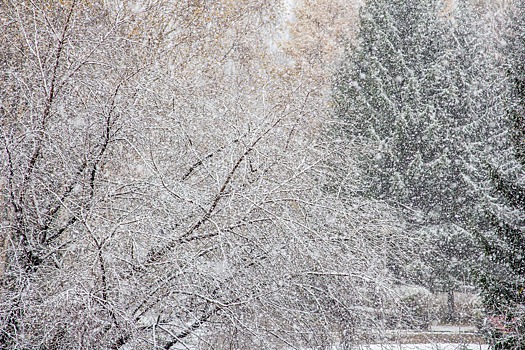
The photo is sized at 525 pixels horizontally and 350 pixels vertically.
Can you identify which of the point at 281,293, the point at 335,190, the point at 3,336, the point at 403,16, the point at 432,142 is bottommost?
the point at 3,336

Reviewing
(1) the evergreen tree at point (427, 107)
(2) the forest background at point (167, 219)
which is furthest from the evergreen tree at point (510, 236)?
(1) the evergreen tree at point (427, 107)

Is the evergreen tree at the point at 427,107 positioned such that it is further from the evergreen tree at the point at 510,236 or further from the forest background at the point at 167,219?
the forest background at the point at 167,219

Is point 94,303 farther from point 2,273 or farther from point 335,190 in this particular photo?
point 335,190

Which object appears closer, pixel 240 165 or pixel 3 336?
pixel 3 336

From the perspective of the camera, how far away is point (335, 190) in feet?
18.1

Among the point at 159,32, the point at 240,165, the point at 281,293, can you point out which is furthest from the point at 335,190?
the point at 159,32

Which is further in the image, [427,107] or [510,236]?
[427,107]

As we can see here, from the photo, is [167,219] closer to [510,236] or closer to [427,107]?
[510,236]

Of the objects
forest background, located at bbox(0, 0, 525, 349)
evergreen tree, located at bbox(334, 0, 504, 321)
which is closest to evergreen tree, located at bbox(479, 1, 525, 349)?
forest background, located at bbox(0, 0, 525, 349)

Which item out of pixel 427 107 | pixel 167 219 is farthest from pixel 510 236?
pixel 167 219

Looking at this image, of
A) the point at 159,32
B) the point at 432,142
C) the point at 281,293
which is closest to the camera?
the point at 281,293

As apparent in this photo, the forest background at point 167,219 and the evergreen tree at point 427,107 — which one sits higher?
the evergreen tree at point 427,107

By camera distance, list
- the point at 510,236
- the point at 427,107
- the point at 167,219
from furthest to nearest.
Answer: the point at 427,107 → the point at 510,236 → the point at 167,219

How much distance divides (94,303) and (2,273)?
1.23 meters
